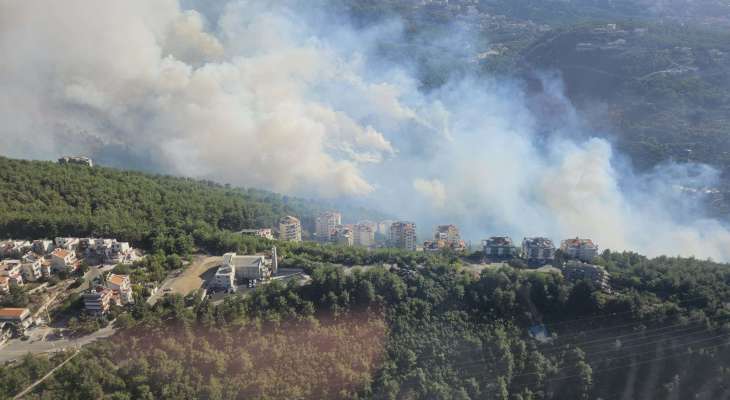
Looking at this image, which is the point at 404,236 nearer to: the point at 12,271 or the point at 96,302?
the point at 96,302

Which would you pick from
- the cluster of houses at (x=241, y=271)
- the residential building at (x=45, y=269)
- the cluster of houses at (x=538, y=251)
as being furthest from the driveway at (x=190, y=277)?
the cluster of houses at (x=538, y=251)

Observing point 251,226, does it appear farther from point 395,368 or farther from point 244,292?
point 395,368

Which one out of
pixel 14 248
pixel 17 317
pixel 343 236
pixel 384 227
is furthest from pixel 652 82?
pixel 17 317

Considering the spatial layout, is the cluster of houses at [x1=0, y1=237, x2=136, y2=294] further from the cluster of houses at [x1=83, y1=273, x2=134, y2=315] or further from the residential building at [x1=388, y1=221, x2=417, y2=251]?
the residential building at [x1=388, y1=221, x2=417, y2=251]

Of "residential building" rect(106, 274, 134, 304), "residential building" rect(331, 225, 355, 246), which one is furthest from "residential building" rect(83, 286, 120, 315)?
"residential building" rect(331, 225, 355, 246)

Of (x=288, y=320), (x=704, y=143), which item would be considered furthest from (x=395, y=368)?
(x=704, y=143)
